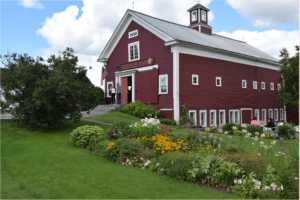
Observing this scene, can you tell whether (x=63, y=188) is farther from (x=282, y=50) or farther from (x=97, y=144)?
(x=282, y=50)

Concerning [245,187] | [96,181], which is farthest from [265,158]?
[96,181]

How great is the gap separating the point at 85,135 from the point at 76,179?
410 centimetres

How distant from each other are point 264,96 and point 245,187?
23.0 meters

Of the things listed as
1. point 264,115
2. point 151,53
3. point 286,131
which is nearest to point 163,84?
point 151,53

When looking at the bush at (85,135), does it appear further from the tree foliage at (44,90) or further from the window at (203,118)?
the window at (203,118)

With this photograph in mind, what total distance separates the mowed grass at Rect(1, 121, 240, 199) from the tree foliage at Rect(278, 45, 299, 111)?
22107mm

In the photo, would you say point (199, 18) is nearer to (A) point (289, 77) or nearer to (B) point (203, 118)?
(A) point (289, 77)

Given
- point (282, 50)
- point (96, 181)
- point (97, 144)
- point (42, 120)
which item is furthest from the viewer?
point (282, 50)

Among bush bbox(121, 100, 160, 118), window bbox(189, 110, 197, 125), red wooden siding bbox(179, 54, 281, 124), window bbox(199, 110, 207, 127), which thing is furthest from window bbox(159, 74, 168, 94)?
window bbox(199, 110, 207, 127)

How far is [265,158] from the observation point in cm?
633

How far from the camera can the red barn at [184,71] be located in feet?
60.6

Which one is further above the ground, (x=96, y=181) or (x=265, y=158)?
(x=265, y=158)

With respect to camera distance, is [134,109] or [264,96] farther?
[264,96]

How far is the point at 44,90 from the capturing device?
38.1ft
